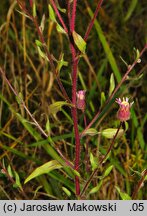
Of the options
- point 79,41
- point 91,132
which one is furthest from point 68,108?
point 79,41

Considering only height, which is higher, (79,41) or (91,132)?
(79,41)

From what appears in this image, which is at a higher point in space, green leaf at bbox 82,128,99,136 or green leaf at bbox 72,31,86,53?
green leaf at bbox 72,31,86,53

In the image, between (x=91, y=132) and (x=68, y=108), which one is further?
(x=68, y=108)

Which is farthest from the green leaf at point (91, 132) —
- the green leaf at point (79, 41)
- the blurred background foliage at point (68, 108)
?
the green leaf at point (79, 41)

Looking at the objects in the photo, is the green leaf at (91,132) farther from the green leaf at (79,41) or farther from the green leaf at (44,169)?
the green leaf at (79,41)

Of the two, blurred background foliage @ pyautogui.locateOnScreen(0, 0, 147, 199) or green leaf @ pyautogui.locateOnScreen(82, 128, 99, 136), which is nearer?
green leaf @ pyautogui.locateOnScreen(82, 128, 99, 136)

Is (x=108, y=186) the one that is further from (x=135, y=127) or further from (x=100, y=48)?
(x=100, y=48)

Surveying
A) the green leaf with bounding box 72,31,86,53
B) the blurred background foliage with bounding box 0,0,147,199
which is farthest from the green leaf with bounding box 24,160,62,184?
the green leaf with bounding box 72,31,86,53

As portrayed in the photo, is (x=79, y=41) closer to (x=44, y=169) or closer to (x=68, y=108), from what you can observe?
(x=44, y=169)

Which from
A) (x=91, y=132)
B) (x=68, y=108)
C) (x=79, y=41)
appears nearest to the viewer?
(x=79, y=41)

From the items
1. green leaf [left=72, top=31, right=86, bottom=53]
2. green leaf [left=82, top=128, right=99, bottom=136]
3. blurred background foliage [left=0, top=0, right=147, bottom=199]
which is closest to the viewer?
green leaf [left=72, top=31, right=86, bottom=53]

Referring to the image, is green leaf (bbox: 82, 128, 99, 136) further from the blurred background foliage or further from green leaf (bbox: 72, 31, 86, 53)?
green leaf (bbox: 72, 31, 86, 53)
